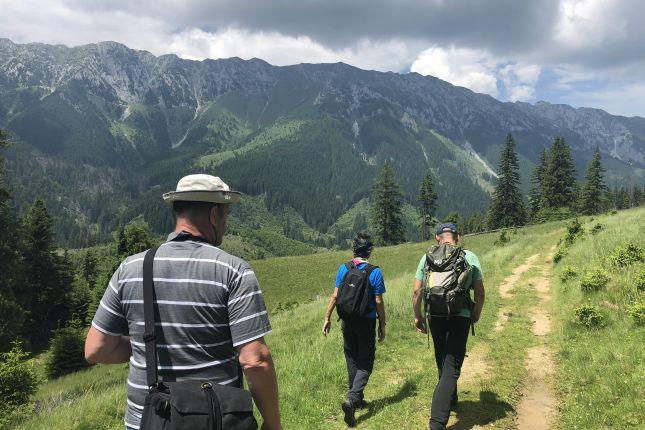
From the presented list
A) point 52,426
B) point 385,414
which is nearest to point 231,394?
point 385,414

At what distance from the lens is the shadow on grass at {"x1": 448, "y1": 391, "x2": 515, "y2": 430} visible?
6312mm

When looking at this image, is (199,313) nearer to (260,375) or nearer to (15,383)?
(260,375)

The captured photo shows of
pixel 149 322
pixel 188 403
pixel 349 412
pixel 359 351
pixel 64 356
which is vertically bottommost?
pixel 64 356

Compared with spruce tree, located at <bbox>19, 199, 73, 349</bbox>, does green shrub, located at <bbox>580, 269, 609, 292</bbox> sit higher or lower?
higher

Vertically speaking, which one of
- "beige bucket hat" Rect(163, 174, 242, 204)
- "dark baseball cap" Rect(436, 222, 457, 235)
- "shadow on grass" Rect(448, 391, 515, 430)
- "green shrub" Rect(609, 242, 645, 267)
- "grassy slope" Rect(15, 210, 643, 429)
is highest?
"beige bucket hat" Rect(163, 174, 242, 204)

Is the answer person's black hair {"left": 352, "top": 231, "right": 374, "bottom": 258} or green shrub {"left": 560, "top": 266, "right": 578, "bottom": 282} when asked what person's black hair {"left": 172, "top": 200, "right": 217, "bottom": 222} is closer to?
person's black hair {"left": 352, "top": 231, "right": 374, "bottom": 258}

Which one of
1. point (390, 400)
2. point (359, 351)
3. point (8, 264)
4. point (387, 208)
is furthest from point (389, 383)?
point (387, 208)

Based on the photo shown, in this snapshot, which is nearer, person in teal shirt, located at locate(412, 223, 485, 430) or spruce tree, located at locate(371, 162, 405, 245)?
person in teal shirt, located at locate(412, 223, 485, 430)

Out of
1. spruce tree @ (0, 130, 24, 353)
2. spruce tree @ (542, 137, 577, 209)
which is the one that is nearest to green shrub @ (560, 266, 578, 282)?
spruce tree @ (0, 130, 24, 353)

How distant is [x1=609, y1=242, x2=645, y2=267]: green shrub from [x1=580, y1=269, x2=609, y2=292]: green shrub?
1.09 m

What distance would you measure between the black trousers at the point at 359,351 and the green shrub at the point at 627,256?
947cm

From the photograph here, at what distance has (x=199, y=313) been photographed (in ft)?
8.98

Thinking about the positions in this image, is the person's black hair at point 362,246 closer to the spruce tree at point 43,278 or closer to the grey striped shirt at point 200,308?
the grey striped shirt at point 200,308

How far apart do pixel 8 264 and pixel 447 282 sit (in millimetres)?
27123
